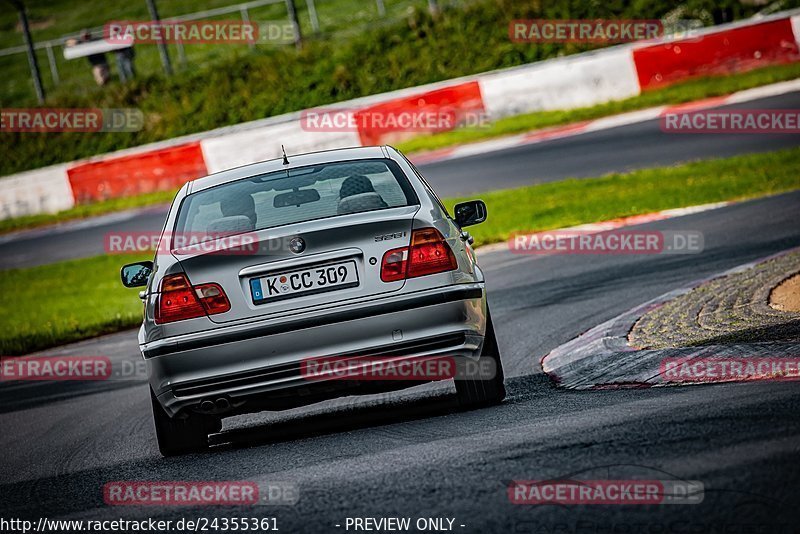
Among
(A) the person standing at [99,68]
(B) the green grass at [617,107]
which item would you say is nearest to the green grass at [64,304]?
(B) the green grass at [617,107]

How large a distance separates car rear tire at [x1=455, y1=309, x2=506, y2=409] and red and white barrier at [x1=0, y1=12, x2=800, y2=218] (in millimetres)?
Answer: 16225

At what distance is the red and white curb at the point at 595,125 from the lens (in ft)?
69.9

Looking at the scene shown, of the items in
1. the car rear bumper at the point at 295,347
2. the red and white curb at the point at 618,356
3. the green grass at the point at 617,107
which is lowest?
the green grass at the point at 617,107

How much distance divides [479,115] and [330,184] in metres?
17.4

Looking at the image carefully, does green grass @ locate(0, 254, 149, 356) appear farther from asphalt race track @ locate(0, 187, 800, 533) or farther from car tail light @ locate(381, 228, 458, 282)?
car tail light @ locate(381, 228, 458, 282)

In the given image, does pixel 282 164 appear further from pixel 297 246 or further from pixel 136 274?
pixel 297 246

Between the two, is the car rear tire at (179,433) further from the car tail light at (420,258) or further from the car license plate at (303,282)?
the car tail light at (420,258)

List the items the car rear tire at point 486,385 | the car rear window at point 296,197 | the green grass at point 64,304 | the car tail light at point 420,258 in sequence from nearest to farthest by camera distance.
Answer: the car tail light at point 420,258 → the car rear tire at point 486,385 → the car rear window at point 296,197 → the green grass at point 64,304

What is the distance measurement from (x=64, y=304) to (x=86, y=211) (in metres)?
8.29

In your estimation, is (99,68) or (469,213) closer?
(469,213)

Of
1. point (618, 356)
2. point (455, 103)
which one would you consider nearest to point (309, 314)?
point (618, 356)

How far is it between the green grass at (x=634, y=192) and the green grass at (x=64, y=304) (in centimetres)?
465

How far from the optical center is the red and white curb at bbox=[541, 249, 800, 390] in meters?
6.68

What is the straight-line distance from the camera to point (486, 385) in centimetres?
671
